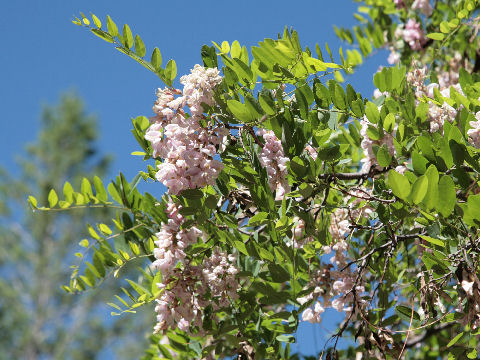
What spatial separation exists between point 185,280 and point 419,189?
0.76 metres

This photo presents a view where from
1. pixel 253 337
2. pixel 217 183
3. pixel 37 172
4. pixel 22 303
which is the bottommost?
pixel 253 337

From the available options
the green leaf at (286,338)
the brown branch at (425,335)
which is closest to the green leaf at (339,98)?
the green leaf at (286,338)

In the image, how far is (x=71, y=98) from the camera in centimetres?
1471

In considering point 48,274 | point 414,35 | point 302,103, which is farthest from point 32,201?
point 48,274

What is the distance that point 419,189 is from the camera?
1.19 metres

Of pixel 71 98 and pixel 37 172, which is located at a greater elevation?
pixel 71 98

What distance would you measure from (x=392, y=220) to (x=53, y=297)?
11.8 m

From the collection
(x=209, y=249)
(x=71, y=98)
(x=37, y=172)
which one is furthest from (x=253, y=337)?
(x=71, y=98)

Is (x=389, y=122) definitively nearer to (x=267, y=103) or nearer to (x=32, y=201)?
(x=267, y=103)

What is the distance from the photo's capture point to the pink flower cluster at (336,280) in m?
1.88

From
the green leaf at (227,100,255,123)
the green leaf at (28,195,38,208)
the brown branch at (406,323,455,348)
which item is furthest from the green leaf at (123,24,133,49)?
the brown branch at (406,323,455,348)

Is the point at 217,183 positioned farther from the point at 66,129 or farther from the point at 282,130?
the point at 66,129

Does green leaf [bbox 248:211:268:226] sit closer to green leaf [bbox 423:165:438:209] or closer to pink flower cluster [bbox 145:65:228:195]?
pink flower cluster [bbox 145:65:228:195]

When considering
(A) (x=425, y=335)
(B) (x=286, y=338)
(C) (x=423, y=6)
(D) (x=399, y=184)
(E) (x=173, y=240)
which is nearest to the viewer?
(D) (x=399, y=184)
